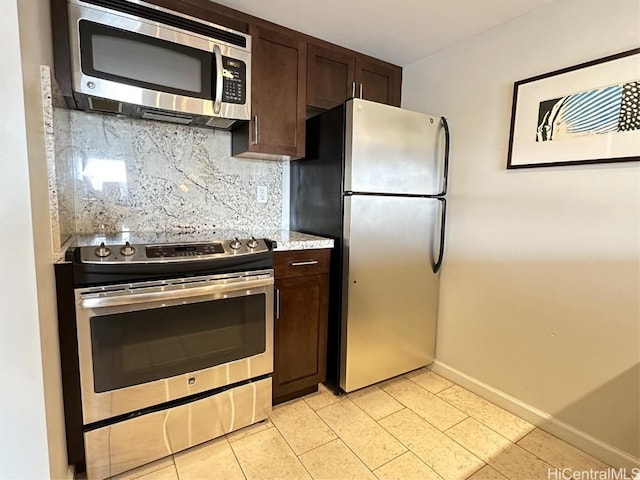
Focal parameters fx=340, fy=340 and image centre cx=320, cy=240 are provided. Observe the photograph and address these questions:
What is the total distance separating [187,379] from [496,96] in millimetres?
2265

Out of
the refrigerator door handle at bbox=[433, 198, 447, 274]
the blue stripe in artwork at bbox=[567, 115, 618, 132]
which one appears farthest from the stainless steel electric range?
the blue stripe in artwork at bbox=[567, 115, 618, 132]

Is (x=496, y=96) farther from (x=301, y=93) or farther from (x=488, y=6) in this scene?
(x=301, y=93)

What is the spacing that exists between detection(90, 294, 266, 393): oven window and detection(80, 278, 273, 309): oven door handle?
0.05m

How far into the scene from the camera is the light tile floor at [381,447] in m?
1.52

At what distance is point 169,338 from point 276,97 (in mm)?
1428

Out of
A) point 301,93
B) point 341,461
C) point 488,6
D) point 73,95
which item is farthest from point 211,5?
point 341,461

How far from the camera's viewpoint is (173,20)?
1.61m

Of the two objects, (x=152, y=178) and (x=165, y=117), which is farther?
(x=152, y=178)

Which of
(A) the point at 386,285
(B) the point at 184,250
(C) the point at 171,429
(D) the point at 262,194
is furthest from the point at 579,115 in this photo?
(C) the point at 171,429

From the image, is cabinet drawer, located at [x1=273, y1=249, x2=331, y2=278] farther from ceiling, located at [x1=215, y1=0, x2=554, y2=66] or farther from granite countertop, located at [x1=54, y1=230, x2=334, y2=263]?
ceiling, located at [x1=215, y1=0, x2=554, y2=66]

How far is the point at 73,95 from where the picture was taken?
1529 millimetres

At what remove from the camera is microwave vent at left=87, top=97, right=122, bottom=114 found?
1578 millimetres

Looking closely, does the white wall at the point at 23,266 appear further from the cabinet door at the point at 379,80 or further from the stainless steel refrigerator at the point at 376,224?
the cabinet door at the point at 379,80

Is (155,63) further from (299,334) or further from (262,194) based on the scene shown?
(299,334)
